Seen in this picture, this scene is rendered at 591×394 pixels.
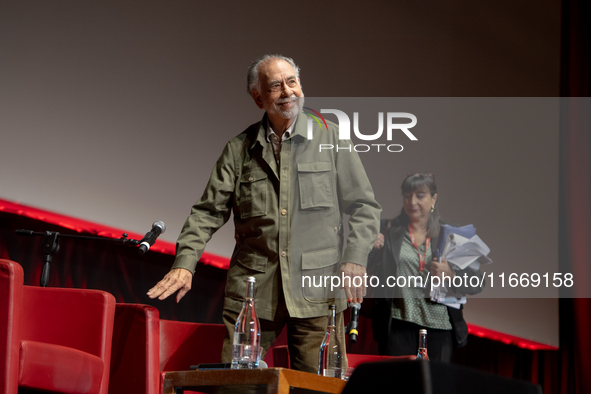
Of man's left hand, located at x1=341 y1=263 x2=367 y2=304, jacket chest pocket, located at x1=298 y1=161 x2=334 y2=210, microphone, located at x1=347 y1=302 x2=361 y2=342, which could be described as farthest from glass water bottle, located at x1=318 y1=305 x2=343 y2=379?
jacket chest pocket, located at x1=298 y1=161 x2=334 y2=210

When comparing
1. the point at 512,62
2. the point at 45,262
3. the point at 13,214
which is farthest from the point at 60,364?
the point at 512,62

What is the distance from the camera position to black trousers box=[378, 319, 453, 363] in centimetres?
255

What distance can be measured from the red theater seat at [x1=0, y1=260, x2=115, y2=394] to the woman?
3.75 feet

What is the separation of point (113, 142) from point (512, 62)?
2377 mm

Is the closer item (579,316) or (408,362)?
(408,362)

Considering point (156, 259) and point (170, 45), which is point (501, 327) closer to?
point (156, 259)

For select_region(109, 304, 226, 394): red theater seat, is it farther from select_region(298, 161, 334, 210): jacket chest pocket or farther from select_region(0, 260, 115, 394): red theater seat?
select_region(298, 161, 334, 210): jacket chest pocket

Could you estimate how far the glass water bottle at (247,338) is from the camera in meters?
1.41

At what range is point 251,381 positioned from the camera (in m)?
1.21

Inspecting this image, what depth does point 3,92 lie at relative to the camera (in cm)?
335

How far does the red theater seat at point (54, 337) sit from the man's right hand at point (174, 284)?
0.39 m

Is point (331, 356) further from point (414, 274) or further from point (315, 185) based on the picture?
point (414, 274)

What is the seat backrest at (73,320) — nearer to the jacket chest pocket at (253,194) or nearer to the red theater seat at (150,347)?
the red theater seat at (150,347)

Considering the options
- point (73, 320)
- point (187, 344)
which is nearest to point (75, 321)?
point (73, 320)
